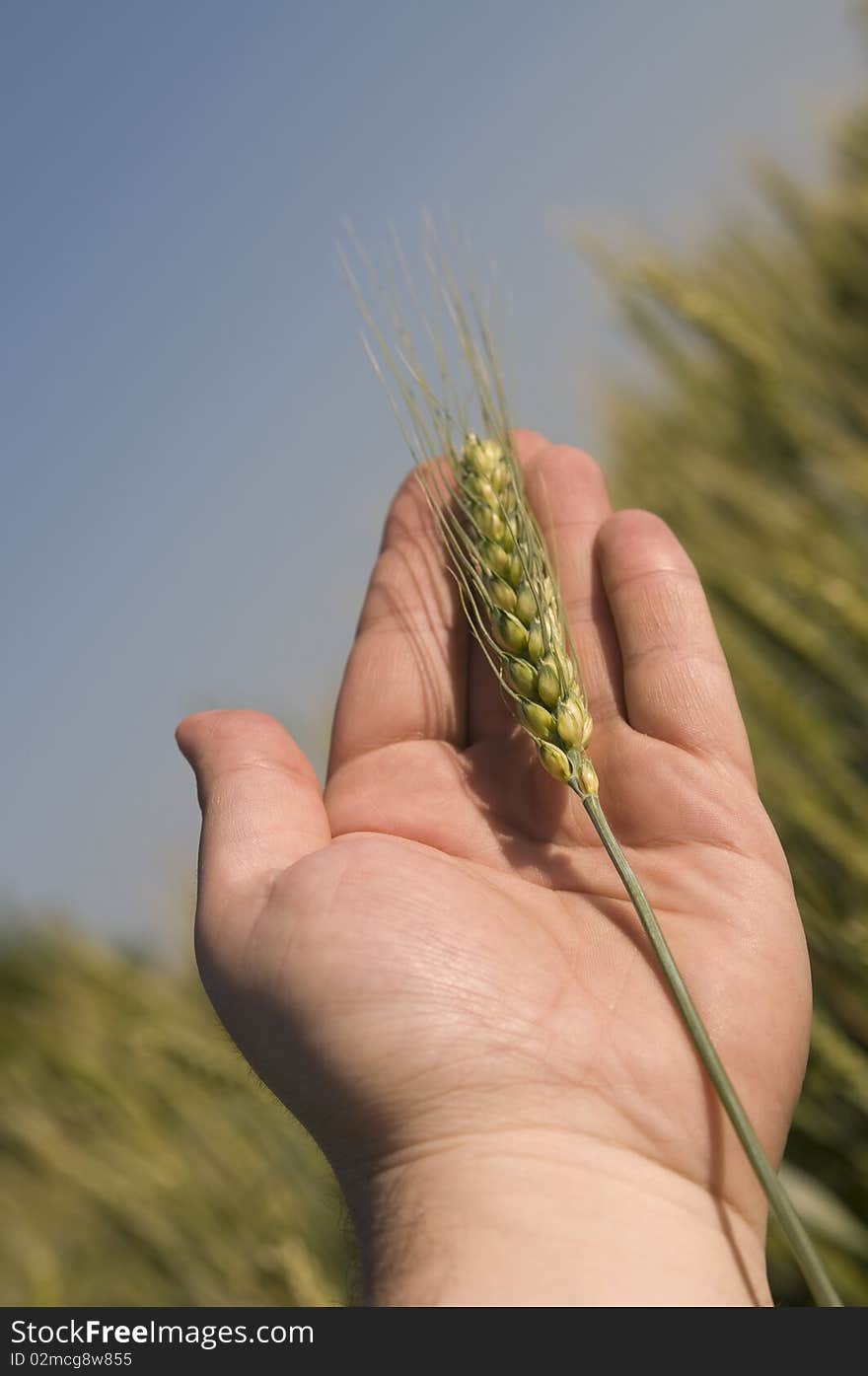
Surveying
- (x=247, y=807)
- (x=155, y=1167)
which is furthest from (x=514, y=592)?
(x=155, y=1167)

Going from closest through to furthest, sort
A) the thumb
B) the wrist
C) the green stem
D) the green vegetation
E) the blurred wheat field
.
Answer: the green stem, the wrist, the thumb, the green vegetation, the blurred wheat field

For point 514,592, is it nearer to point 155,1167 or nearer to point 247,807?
point 247,807

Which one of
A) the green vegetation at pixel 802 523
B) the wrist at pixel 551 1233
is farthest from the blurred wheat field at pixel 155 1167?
the green vegetation at pixel 802 523

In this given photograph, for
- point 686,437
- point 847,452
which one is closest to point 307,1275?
point 847,452

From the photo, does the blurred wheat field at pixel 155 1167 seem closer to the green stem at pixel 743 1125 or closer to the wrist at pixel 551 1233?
the wrist at pixel 551 1233

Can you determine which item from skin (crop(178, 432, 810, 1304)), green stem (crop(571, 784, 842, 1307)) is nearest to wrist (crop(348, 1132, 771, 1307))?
skin (crop(178, 432, 810, 1304))

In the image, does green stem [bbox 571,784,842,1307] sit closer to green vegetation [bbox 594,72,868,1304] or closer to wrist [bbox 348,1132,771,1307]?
wrist [bbox 348,1132,771,1307]
